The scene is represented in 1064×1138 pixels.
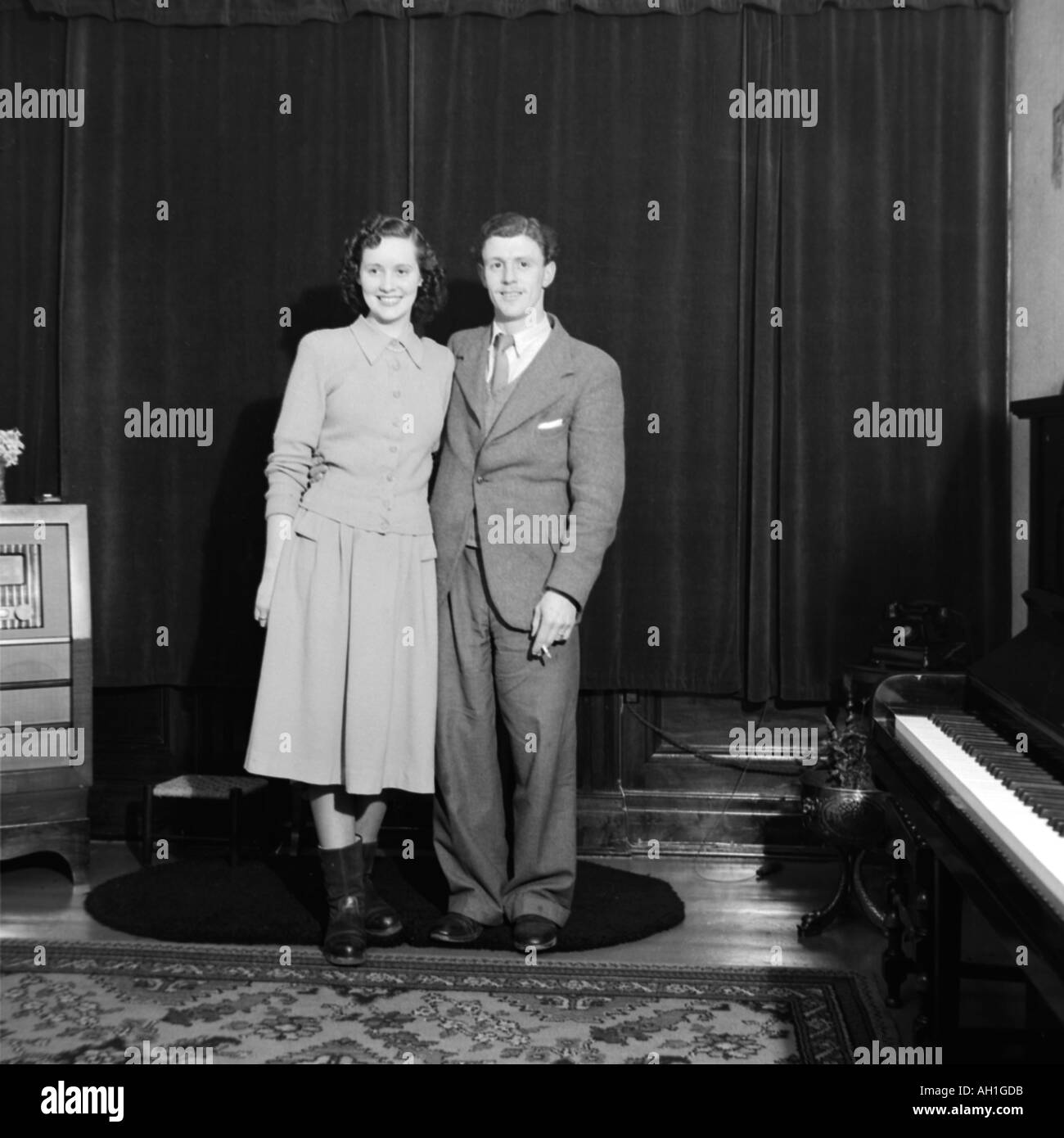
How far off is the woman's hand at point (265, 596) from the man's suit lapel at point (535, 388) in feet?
2.07

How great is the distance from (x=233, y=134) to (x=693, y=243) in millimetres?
1500

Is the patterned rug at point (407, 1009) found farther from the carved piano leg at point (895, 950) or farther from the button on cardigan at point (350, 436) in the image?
the button on cardigan at point (350, 436)

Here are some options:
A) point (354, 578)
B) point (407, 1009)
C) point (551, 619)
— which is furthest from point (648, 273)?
point (407, 1009)

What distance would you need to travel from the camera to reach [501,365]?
338cm

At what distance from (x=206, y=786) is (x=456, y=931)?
1.17 m

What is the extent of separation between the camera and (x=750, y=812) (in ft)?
13.9

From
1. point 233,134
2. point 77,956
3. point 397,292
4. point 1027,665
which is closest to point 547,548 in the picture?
point 397,292

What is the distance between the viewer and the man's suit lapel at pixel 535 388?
3293mm

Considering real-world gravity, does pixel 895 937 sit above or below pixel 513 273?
below

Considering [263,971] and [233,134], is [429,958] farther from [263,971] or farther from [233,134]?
[233,134]

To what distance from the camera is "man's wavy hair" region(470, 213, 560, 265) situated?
3.29 metres

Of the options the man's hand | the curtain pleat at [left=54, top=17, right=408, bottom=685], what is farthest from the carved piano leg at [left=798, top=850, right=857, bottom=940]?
the curtain pleat at [left=54, top=17, right=408, bottom=685]

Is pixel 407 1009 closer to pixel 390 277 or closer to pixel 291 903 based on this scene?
pixel 291 903

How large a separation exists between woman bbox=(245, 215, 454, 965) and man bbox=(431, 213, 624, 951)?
0.09 m
